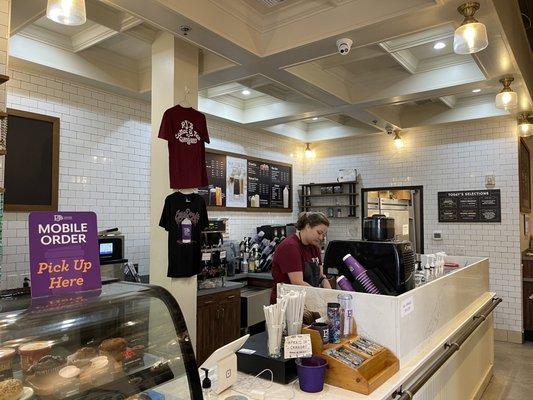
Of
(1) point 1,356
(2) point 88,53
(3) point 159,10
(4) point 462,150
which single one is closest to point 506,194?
(4) point 462,150

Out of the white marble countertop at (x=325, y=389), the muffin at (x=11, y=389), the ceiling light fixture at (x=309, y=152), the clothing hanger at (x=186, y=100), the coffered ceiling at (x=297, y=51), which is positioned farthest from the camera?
the ceiling light fixture at (x=309, y=152)

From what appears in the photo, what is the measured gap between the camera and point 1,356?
4.77 ft

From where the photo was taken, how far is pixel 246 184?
6.65 m

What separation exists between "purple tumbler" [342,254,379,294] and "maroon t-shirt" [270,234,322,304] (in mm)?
547

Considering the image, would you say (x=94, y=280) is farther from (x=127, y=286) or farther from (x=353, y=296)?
(x=353, y=296)

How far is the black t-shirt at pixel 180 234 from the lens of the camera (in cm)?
359

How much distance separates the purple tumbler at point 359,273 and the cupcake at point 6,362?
1858mm

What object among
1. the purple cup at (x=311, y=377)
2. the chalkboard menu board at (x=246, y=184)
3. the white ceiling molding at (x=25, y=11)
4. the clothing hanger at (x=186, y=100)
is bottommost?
the purple cup at (x=311, y=377)

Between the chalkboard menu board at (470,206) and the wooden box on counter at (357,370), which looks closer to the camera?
the wooden box on counter at (357,370)

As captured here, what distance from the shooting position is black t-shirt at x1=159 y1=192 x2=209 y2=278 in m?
3.59

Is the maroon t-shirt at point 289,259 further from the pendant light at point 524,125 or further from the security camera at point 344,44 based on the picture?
A: the pendant light at point 524,125

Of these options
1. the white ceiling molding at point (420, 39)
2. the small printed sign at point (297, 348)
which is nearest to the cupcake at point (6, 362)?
the small printed sign at point (297, 348)

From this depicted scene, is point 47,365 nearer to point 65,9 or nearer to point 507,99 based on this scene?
point 65,9

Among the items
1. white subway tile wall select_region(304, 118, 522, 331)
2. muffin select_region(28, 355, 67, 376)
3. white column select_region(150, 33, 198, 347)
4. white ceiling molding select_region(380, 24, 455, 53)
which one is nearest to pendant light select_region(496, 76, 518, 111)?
white ceiling molding select_region(380, 24, 455, 53)
